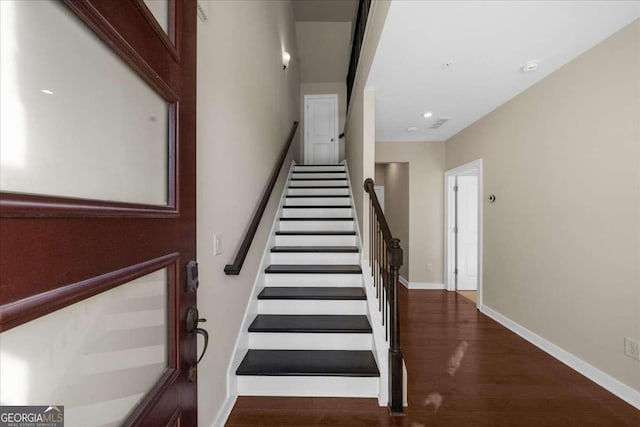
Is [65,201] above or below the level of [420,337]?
above

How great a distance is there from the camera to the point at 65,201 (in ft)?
1.53

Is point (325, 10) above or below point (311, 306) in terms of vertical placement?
above

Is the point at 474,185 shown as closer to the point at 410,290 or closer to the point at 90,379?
the point at 410,290

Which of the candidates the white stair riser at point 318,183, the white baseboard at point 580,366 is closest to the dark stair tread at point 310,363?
the white baseboard at point 580,366

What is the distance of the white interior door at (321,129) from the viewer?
6.29 m

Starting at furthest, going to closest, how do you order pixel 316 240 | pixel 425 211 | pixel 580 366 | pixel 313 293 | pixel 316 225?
pixel 425 211 < pixel 316 225 < pixel 316 240 < pixel 313 293 < pixel 580 366

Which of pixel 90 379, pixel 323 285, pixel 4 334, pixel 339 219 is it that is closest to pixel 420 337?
pixel 323 285

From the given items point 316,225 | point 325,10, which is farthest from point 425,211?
point 325,10

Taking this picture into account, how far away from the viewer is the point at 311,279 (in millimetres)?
2721

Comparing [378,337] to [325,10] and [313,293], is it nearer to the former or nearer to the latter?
[313,293]

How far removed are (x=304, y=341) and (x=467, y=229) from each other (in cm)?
382

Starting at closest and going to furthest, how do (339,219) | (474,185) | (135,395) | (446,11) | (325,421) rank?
1. (135,395)
2. (325,421)
3. (446,11)
4. (339,219)
5. (474,185)

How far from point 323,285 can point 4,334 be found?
8.08 feet

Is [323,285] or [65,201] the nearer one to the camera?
[65,201]
